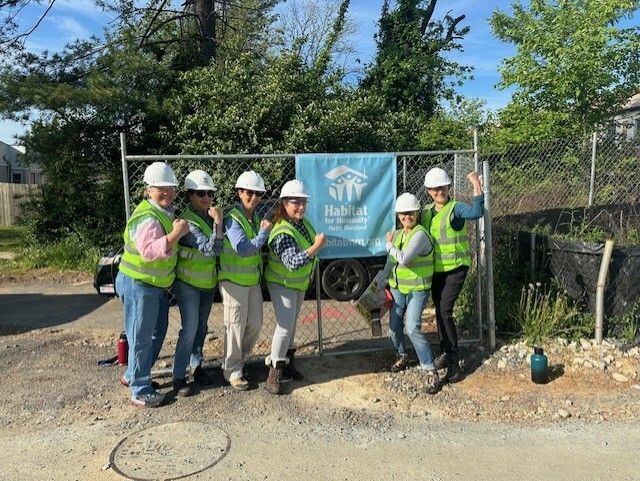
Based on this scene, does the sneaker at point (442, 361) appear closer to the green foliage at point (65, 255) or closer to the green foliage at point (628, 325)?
the green foliage at point (628, 325)

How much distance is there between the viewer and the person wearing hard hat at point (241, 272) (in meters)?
3.97

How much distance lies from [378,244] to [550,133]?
24.9 ft

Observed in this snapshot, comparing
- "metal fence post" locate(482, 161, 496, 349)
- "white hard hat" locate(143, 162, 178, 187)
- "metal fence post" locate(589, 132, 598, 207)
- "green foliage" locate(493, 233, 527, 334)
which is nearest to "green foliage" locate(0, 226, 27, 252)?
"white hard hat" locate(143, 162, 178, 187)

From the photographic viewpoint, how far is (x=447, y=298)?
445 cm

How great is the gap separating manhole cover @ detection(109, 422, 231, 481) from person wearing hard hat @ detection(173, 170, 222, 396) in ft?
1.90

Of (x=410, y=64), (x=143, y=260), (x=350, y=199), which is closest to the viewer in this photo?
(x=143, y=260)

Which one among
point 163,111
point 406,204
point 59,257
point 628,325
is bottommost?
point 628,325

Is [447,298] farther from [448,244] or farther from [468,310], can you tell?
[468,310]

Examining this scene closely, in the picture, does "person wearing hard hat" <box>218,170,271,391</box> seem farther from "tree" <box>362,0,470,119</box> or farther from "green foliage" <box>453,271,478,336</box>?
"tree" <box>362,0,470,119</box>

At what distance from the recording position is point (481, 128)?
13305 mm

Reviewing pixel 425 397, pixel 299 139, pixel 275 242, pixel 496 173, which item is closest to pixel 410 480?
pixel 425 397

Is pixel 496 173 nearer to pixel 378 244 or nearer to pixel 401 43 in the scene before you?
pixel 378 244

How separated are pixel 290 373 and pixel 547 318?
2.52 m

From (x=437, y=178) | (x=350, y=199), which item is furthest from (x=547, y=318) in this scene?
(x=350, y=199)
